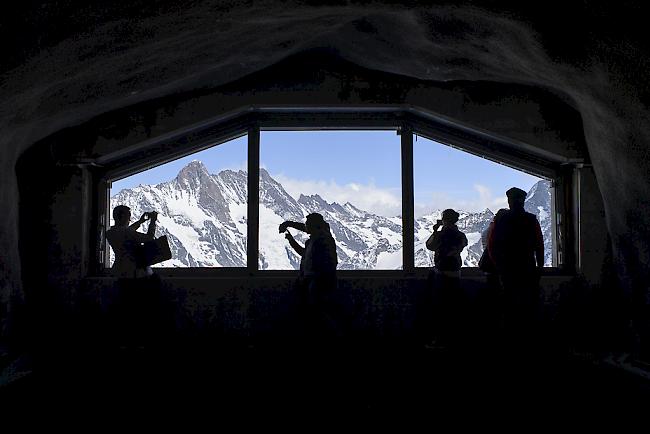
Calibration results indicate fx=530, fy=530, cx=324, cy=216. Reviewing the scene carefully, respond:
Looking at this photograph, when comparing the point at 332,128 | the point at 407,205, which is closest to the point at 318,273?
the point at 407,205

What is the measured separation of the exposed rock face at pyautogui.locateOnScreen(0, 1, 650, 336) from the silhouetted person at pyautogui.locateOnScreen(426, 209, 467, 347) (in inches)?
60.1

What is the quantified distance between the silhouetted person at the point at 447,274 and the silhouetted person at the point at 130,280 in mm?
3042

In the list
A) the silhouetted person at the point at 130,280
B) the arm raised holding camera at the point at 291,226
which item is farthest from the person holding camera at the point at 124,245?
the arm raised holding camera at the point at 291,226

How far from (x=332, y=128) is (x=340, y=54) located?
967 millimetres

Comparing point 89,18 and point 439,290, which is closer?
point 89,18

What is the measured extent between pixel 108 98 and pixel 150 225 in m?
1.47

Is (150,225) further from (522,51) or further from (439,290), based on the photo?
(522,51)

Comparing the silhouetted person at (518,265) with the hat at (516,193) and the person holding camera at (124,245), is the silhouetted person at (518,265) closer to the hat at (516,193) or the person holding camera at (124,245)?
the hat at (516,193)

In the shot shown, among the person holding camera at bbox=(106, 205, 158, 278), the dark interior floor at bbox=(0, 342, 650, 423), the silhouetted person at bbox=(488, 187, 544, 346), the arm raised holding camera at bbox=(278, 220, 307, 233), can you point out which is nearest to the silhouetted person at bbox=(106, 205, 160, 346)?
the person holding camera at bbox=(106, 205, 158, 278)

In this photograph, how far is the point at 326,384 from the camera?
4.04m

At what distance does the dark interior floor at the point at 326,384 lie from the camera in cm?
337

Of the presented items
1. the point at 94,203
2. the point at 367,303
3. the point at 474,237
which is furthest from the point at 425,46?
the point at 94,203

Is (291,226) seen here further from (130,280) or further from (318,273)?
(130,280)

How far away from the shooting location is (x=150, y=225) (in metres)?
5.89
